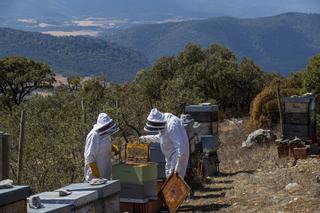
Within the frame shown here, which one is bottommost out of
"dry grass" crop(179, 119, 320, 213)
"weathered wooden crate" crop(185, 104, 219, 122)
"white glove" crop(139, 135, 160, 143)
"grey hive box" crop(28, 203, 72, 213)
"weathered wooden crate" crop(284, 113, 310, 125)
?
"dry grass" crop(179, 119, 320, 213)

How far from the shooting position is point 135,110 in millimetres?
17234

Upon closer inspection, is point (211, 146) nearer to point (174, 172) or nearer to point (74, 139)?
point (74, 139)

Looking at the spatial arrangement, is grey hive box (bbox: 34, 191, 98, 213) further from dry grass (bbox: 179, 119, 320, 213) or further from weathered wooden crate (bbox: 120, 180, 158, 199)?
dry grass (bbox: 179, 119, 320, 213)

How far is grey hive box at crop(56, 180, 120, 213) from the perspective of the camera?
7320 mm

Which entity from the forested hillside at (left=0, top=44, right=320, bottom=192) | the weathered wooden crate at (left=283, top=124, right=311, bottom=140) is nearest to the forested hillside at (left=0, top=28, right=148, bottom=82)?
the forested hillside at (left=0, top=44, right=320, bottom=192)

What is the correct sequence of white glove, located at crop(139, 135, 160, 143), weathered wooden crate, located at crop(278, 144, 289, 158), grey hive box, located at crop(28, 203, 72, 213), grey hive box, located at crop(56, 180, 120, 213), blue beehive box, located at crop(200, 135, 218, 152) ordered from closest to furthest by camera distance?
grey hive box, located at crop(28, 203, 72, 213) < grey hive box, located at crop(56, 180, 120, 213) < white glove, located at crop(139, 135, 160, 143) < blue beehive box, located at crop(200, 135, 218, 152) < weathered wooden crate, located at crop(278, 144, 289, 158)

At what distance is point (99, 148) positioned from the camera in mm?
9453

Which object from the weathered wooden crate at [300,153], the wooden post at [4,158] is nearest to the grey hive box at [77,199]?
the wooden post at [4,158]

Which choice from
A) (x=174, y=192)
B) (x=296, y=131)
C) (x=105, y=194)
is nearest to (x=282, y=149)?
(x=296, y=131)

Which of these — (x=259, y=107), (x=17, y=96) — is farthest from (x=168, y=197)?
(x=17, y=96)

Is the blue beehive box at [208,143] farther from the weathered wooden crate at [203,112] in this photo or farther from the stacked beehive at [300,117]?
the stacked beehive at [300,117]

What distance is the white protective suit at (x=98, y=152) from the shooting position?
369 inches

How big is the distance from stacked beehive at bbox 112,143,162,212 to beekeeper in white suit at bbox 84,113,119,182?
14.2 inches

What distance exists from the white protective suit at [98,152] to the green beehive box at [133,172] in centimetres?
37
